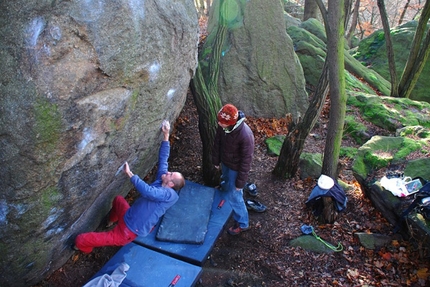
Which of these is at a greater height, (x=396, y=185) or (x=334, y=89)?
(x=334, y=89)

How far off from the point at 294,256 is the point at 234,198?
125 cm

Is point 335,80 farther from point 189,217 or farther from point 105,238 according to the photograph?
point 105,238

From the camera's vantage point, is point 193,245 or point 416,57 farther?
point 416,57

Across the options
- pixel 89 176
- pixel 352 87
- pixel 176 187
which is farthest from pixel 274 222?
pixel 352 87

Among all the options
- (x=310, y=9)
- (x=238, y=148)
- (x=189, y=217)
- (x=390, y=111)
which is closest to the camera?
(x=238, y=148)

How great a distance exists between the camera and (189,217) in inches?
231

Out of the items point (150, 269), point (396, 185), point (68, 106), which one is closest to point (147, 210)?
point (150, 269)

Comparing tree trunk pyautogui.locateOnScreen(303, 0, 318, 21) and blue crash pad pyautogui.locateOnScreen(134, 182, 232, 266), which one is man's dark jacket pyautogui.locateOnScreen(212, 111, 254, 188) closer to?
blue crash pad pyautogui.locateOnScreen(134, 182, 232, 266)

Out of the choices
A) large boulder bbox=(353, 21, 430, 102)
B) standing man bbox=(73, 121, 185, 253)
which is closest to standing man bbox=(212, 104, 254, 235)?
standing man bbox=(73, 121, 185, 253)

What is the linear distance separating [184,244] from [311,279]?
191 cm

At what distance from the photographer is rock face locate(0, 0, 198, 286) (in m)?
3.38

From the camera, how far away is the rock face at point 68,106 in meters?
3.38

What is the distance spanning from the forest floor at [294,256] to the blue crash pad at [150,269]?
1.14 ft

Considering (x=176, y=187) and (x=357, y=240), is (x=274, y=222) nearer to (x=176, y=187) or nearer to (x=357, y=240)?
(x=357, y=240)
